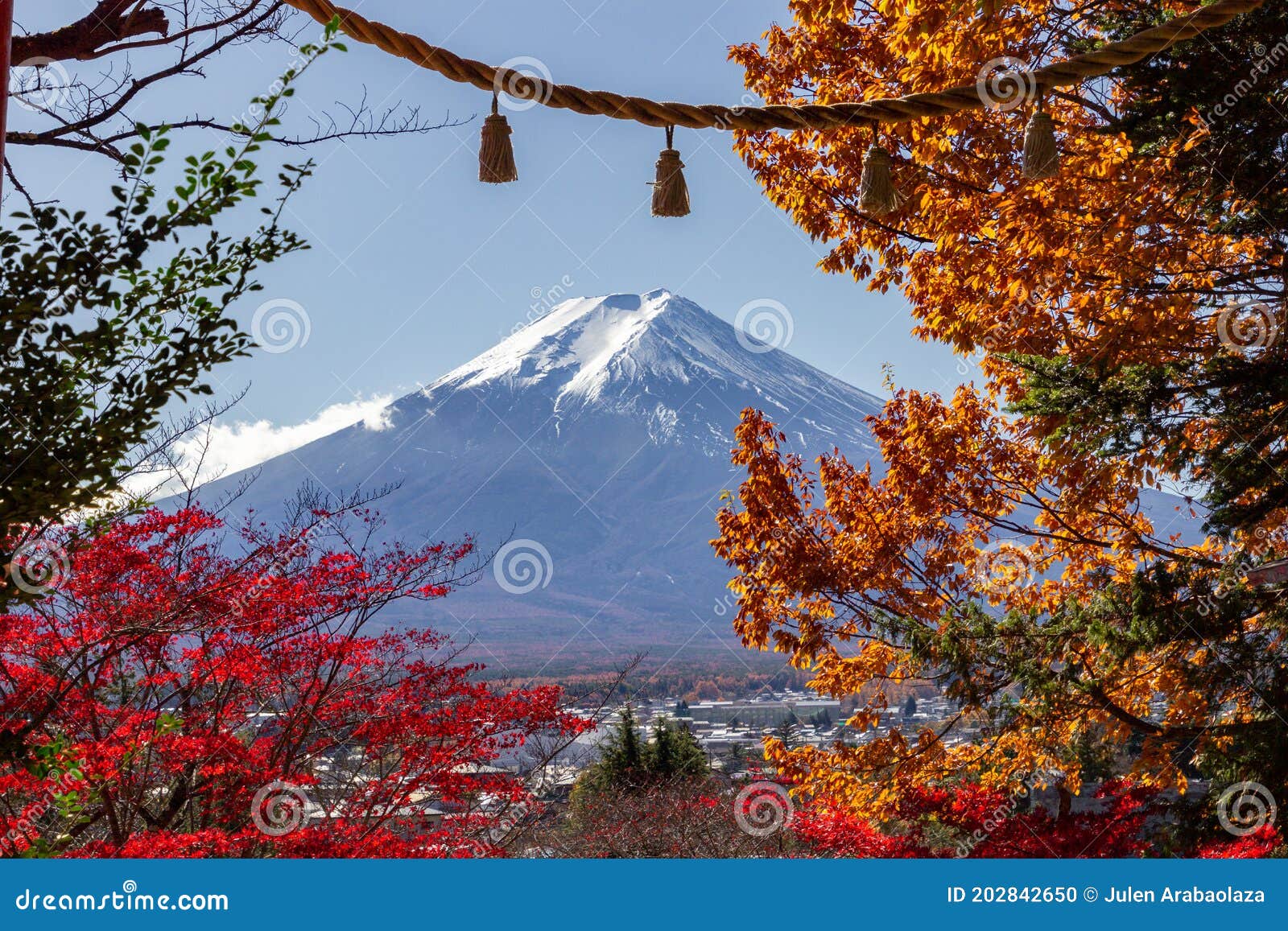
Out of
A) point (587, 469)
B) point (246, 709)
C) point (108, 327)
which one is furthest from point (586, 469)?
point (108, 327)

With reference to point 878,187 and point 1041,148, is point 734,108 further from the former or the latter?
point 1041,148

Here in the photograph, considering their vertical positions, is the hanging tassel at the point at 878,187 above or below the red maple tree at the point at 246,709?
above

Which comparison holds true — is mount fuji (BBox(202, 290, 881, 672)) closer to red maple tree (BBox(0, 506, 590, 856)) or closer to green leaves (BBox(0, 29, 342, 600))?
red maple tree (BBox(0, 506, 590, 856))

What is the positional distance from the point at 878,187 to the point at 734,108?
1.80ft

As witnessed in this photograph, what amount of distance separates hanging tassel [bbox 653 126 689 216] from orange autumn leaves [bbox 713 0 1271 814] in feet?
6.63

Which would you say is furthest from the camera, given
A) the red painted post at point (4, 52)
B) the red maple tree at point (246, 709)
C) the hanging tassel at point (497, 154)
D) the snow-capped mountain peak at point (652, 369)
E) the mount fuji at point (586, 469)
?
the snow-capped mountain peak at point (652, 369)

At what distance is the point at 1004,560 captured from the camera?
571cm

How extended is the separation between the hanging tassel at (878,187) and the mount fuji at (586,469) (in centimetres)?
2514

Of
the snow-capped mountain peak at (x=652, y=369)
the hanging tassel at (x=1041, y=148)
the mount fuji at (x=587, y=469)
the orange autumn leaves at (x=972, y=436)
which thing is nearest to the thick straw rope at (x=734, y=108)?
the hanging tassel at (x=1041, y=148)

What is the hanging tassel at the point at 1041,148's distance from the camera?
7.68ft

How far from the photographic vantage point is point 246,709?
15.5 ft

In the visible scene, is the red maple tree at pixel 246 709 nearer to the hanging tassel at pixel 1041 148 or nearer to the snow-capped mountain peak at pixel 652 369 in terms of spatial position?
the hanging tassel at pixel 1041 148

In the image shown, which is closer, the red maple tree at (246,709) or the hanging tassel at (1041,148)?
the hanging tassel at (1041,148)

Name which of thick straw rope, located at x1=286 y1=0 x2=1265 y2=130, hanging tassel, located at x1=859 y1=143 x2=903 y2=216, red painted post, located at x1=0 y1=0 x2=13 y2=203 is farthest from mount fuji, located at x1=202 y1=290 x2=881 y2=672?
red painted post, located at x1=0 y1=0 x2=13 y2=203
